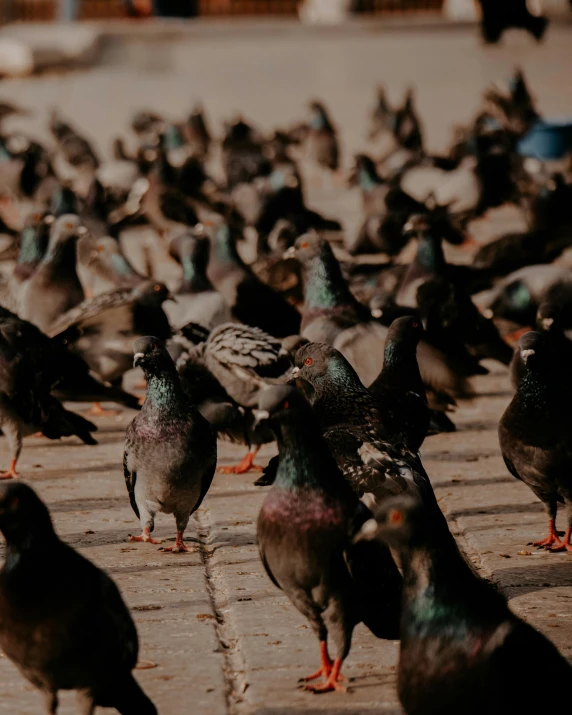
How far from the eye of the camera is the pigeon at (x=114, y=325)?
764 centimetres

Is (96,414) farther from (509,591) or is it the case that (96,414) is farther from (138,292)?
(509,591)

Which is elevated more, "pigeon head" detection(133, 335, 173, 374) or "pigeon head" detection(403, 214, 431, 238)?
"pigeon head" detection(133, 335, 173, 374)

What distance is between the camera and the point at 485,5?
22.3m

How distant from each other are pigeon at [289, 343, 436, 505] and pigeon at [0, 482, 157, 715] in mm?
1167

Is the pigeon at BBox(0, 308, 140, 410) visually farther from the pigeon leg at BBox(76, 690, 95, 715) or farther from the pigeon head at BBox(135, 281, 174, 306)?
the pigeon leg at BBox(76, 690, 95, 715)

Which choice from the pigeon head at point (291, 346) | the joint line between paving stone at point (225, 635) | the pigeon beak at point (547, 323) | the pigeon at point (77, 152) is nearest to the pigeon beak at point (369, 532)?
the joint line between paving stone at point (225, 635)

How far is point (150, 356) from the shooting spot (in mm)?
5344

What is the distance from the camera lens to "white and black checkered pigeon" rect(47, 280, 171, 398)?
7.64 meters

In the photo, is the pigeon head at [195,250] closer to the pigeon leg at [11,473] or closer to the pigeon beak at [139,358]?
the pigeon leg at [11,473]

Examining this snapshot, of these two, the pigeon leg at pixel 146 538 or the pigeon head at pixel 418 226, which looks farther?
the pigeon head at pixel 418 226

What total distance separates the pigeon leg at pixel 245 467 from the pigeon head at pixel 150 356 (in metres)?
1.58

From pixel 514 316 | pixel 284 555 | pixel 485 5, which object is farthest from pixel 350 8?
pixel 284 555

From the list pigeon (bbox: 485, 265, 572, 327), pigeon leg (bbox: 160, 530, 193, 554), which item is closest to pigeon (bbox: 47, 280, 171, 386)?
pigeon leg (bbox: 160, 530, 193, 554)

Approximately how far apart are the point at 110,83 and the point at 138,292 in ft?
73.0
